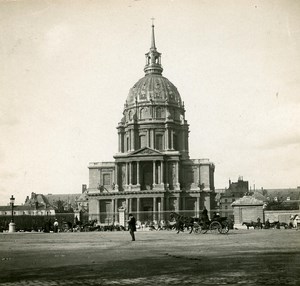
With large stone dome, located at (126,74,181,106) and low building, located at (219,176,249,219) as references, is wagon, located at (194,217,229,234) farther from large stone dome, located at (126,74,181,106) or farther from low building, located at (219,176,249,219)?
low building, located at (219,176,249,219)

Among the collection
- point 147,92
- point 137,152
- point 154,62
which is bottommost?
point 137,152

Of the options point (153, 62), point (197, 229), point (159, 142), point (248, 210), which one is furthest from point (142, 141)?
point (197, 229)

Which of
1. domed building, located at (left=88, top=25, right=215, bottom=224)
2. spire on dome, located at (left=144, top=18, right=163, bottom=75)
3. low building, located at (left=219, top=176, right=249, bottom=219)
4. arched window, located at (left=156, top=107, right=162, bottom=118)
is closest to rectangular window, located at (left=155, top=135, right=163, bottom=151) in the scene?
domed building, located at (left=88, top=25, right=215, bottom=224)

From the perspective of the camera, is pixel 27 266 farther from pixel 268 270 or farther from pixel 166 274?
pixel 268 270

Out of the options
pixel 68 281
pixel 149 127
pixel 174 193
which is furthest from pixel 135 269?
pixel 149 127

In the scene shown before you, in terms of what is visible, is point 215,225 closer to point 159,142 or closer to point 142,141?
point 159,142

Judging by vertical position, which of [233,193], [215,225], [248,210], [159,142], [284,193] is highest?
[159,142]
